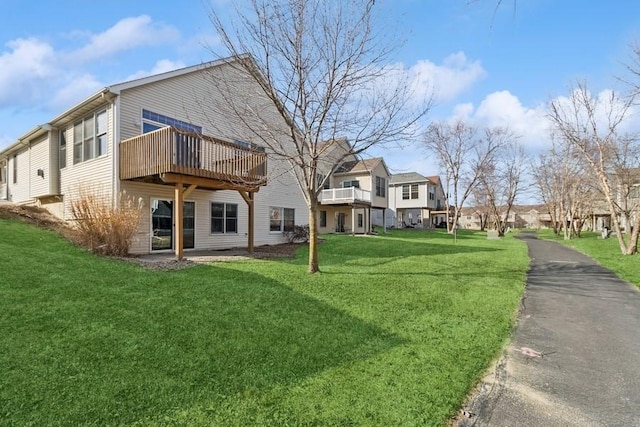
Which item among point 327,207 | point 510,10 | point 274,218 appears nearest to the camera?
point 510,10

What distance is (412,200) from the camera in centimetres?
4562

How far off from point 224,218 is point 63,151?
6928 millimetres

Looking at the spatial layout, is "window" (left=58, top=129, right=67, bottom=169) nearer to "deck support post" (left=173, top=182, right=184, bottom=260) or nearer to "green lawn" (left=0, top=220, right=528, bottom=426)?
"deck support post" (left=173, top=182, right=184, bottom=260)

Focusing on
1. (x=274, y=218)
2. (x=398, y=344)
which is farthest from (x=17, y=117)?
(x=398, y=344)

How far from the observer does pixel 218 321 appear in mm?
5078

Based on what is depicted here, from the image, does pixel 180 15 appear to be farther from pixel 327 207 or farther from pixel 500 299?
pixel 327 207

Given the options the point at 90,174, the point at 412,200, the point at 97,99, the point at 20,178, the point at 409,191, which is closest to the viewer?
the point at 97,99

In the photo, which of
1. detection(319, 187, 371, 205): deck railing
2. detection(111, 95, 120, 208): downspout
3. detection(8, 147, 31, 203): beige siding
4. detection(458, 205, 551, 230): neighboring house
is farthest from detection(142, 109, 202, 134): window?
detection(458, 205, 551, 230): neighboring house

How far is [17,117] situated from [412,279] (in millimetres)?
24557

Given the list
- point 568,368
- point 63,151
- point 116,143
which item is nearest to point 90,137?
point 116,143

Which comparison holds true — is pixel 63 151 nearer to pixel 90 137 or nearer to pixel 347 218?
pixel 90 137

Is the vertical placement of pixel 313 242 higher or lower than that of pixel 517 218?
lower

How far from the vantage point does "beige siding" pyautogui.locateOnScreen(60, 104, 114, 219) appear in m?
11.9

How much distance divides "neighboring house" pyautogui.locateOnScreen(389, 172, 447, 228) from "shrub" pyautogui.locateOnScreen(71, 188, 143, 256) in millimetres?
36120
